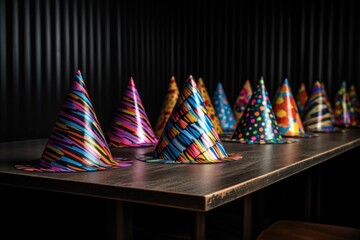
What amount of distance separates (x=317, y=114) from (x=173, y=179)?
151cm

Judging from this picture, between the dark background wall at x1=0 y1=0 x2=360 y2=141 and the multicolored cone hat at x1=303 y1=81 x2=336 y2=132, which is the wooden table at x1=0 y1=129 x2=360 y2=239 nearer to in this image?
the dark background wall at x1=0 y1=0 x2=360 y2=141

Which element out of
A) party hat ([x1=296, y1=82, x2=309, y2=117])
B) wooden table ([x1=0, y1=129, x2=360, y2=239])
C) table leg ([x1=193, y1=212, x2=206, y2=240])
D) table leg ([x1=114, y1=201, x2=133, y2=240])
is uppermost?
party hat ([x1=296, y1=82, x2=309, y2=117])

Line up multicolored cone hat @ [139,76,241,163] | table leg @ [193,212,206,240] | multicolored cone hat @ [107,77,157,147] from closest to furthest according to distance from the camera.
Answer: multicolored cone hat @ [139,76,241,163], multicolored cone hat @ [107,77,157,147], table leg @ [193,212,206,240]

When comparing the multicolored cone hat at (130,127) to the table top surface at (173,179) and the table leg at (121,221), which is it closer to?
the table top surface at (173,179)

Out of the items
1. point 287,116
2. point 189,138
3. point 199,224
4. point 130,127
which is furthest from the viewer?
point 287,116

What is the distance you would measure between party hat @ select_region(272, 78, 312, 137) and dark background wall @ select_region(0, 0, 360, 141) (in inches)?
37.0

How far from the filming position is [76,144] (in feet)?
3.09

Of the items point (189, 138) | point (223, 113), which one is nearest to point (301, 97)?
point (223, 113)

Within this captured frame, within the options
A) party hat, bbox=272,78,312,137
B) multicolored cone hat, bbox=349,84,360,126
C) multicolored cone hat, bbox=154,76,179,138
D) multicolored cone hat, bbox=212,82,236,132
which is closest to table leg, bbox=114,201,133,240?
multicolored cone hat, bbox=154,76,179,138

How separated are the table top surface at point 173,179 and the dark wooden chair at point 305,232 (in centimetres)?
21

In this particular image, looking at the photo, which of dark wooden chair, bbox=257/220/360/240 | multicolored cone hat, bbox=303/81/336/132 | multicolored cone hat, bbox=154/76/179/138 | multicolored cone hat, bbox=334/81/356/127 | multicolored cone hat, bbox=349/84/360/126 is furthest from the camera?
multicolored cone hat, bbox=349/84/360/126

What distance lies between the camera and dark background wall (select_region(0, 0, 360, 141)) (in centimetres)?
193

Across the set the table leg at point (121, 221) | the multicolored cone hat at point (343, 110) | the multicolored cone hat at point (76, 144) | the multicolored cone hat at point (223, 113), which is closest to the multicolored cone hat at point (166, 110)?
the multicolored cone hat at point (223, 113)

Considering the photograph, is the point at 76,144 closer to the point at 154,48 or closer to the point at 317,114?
the point at 317,114
